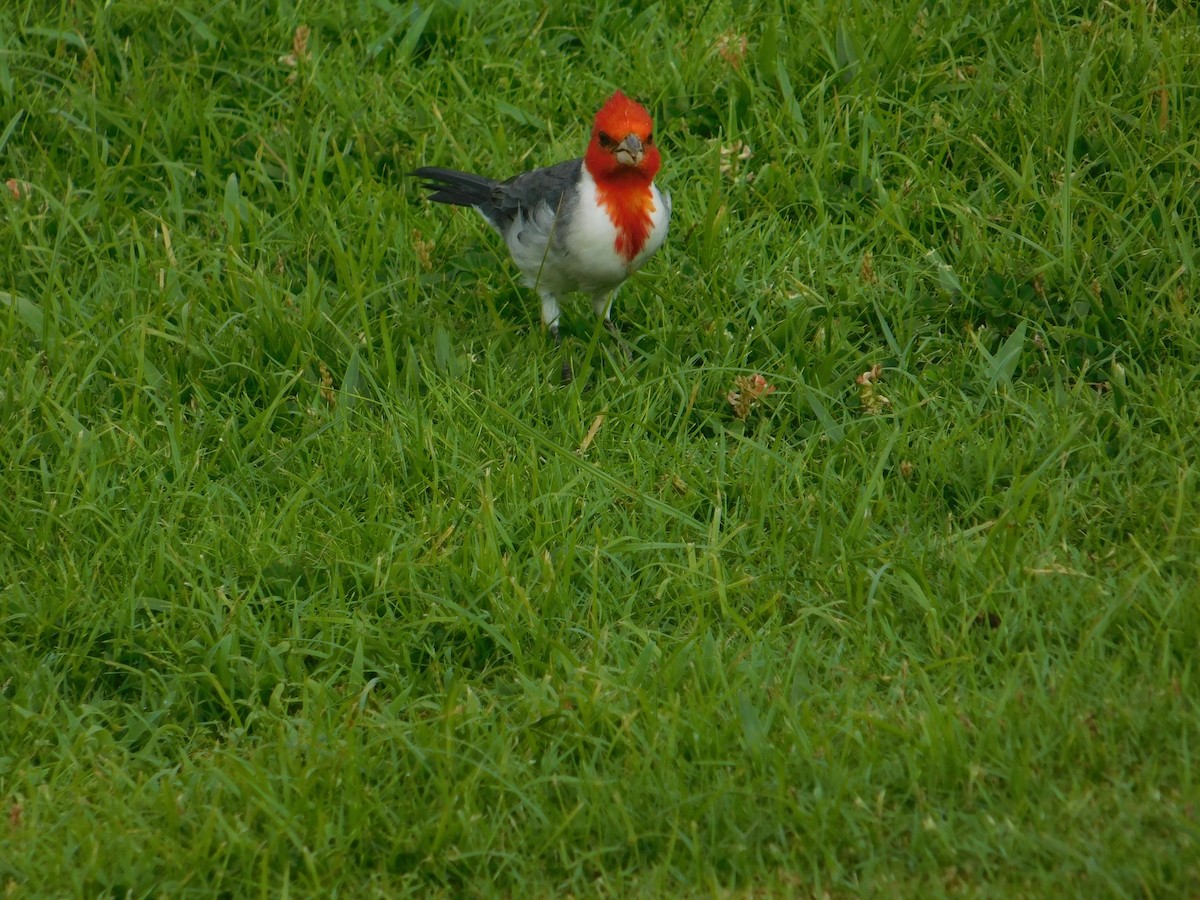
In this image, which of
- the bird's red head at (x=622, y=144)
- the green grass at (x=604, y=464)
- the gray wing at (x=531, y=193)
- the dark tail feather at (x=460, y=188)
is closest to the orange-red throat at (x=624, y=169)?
the bird's red head at (x=622, y=144)

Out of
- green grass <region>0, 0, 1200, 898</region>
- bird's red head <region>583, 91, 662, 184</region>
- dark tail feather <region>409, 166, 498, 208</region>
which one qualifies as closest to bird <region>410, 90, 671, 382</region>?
bird's red head <region>583, 91, 662, 184</region>

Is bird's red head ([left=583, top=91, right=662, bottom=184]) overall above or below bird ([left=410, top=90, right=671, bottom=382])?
above

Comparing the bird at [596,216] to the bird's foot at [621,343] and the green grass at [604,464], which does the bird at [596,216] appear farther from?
the green grass at [604,464]

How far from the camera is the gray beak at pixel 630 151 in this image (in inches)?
200

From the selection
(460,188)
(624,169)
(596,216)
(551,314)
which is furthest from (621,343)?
(460,188)

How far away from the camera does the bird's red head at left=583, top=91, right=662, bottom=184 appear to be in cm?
509

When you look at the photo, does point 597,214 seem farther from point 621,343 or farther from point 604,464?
point 604,464

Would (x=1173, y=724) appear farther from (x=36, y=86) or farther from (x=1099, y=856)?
(x=36, y=86)

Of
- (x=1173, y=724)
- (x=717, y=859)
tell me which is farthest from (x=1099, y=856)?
(x=717, y=859)

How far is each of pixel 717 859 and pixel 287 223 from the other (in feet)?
11.3

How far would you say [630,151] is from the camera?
16.7 ft

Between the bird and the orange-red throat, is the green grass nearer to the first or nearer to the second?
the bird

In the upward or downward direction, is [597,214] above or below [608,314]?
above

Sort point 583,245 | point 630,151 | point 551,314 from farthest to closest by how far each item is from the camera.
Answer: point 551,314
point 583,245
point 630,151
